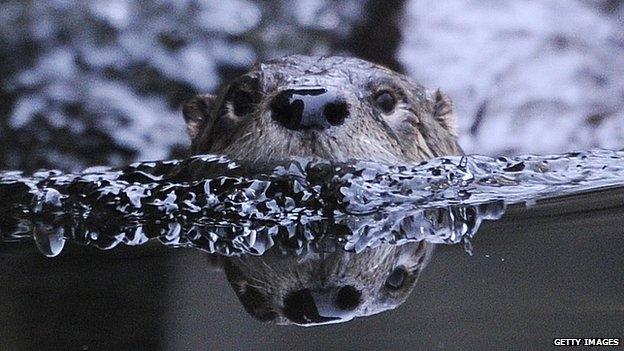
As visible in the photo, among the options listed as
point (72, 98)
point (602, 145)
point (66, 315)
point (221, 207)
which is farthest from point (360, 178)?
point (72, 98)

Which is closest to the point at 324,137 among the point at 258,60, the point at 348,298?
the point at 348,298

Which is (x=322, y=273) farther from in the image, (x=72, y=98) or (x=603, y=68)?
(x=603, y=68)

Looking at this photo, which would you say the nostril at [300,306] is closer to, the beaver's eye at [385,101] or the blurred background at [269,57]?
the beaver's eye at [385,101]

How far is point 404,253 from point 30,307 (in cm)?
104

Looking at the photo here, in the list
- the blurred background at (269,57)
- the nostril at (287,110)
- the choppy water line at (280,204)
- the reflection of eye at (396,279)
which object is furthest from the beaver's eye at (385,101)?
the blurred background at (269,57)

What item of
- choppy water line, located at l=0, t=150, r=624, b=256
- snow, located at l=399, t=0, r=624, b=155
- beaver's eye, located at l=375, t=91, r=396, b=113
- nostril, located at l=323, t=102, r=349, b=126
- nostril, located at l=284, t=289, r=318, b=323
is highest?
snow, located at l=399, t=0, r=624, b=155

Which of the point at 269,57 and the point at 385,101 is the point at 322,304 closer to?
the point at 385,101

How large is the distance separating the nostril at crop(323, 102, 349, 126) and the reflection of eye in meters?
0.78

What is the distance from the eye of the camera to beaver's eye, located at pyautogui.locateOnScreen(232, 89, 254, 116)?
4.04 meters

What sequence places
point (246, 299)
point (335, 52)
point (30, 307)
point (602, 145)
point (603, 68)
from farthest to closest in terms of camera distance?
point (603, 68), point (335, 52), point (602, 145), point (30, 307), point (246, 299)

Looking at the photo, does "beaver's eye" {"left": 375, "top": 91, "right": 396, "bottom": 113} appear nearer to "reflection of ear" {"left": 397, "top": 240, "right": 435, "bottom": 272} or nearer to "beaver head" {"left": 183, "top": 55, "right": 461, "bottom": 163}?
"beaver head" {"left": 183, "top": 55, "right": 461, "bottom": 163}

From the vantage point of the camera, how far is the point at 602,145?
6445 mm

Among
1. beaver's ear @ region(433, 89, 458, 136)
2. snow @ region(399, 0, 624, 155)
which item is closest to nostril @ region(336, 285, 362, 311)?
beaver's ear @ region(433, 89, 458, 136)

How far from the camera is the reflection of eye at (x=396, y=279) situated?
284 cm
